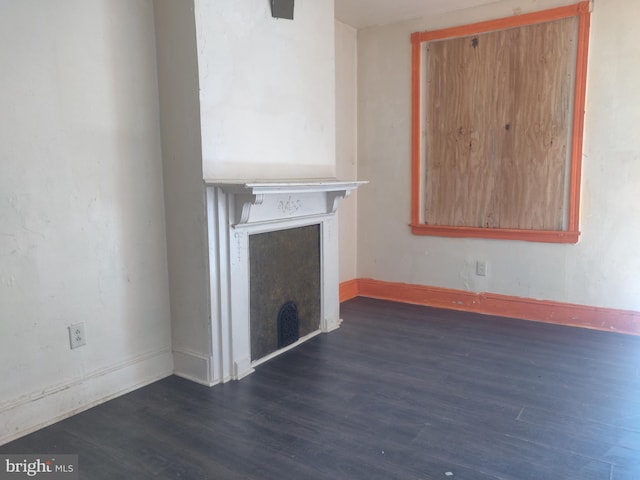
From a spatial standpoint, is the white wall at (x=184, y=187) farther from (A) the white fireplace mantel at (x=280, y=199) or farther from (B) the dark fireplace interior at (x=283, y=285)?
(B) the dark fireplace interior at (x=283, y=285)

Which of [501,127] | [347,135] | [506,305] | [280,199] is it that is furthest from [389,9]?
[506,305]

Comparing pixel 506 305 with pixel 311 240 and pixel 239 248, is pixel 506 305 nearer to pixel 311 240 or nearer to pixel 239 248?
pixel 311 240

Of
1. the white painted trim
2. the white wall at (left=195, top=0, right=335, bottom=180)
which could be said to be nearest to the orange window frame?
the white wall at (left=195, top=0, right=335, bottom=180)

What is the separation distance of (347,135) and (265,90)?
154 centimetres

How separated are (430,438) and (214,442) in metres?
0.92

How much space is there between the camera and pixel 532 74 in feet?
11.4

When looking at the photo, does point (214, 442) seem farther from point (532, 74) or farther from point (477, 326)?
point (532, 74)

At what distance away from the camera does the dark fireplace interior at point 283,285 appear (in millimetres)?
2773

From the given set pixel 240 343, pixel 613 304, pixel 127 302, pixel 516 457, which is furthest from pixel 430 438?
pixel 613 304

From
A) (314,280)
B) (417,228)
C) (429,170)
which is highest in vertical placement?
(429,170)

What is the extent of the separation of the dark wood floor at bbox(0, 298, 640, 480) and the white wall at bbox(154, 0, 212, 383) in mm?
236

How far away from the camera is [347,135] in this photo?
13.8 feet

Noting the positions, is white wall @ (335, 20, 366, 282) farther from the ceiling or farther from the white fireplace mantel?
the white fireplace mantel

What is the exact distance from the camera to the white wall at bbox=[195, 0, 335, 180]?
96.0 inches
